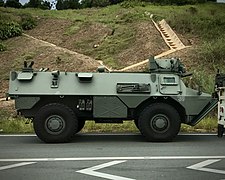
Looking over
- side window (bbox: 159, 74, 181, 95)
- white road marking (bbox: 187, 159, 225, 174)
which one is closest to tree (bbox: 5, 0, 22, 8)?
side window (bbox: 159, 74, 181, 95)

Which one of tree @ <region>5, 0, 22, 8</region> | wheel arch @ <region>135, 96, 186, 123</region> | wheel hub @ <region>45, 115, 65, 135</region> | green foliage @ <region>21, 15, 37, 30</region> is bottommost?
wheel hub @ <region>45, 115, 65, 135</region>

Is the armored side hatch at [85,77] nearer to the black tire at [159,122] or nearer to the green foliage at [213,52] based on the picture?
the black tire at [159,122]

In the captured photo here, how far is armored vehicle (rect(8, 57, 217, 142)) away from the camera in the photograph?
38.0 ft

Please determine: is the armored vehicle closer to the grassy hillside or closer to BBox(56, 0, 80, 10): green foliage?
the grassy hillside

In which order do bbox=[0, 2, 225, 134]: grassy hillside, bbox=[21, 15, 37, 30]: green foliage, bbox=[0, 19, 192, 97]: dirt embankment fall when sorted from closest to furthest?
bbox=[0, 2, 225, 134]: grassy hillside → bbox=[0, 19, 192, 97]: dirt embankment → bbox=[21, 15, 37, 30]: green foliage

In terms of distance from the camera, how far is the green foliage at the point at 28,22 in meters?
31.7

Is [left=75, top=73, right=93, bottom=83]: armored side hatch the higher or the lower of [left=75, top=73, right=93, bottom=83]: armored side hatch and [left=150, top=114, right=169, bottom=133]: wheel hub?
the higher

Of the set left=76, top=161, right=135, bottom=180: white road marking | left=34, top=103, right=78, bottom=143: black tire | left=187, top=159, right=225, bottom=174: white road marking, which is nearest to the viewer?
left=76, top=161, right=135, bottom=180: white road marking

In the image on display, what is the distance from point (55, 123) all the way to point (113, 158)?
2.41 meters

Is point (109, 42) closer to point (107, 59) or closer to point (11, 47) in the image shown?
point (107, 59)

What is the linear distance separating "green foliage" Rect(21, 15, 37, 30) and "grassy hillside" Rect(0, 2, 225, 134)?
1.09 feet

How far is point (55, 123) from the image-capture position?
1156 cm

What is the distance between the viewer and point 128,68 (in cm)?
2253

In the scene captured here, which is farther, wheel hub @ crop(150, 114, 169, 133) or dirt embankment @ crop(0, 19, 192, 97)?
dirt embankment @ crop(0, 19, 192, 97)
